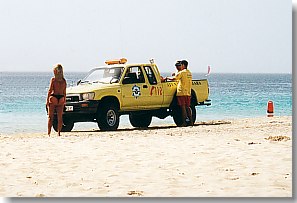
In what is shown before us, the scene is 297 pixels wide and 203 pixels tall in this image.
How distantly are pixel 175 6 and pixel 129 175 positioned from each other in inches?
96.5

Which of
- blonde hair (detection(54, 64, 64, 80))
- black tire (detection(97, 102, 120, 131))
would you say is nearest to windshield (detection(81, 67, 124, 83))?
black tire (detection(97, 102, 120, 131))

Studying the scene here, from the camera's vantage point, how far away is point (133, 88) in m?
15.7

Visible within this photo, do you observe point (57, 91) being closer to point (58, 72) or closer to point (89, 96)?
point (58, 72)

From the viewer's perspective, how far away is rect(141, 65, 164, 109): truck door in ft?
52.3

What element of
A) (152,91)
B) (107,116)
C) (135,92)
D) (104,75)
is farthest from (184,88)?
(107,116)

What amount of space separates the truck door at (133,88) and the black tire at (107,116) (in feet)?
0.98

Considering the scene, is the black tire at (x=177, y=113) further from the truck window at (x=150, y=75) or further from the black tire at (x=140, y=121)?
the black tire at (x=140, y=121)

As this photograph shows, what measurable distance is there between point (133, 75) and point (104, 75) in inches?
23.5

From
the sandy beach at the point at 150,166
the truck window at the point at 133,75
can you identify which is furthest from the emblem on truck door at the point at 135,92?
the sandy beach at the point at 150,166

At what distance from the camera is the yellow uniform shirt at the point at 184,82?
15.9 meters

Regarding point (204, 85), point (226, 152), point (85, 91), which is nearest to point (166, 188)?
point (226, 152)

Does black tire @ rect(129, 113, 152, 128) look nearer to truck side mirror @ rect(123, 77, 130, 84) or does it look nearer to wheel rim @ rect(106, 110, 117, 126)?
truck side mirror @ rect(123, 77, 130, 84)

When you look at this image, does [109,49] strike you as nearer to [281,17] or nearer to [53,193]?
[281,17]

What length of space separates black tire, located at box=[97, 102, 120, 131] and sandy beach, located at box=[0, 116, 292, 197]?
77.9 inches
